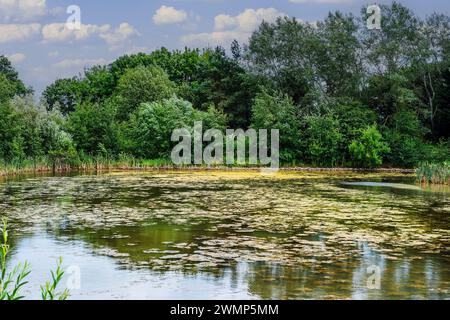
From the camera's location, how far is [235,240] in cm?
1144

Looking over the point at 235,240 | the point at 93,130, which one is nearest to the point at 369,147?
the point at 93,130

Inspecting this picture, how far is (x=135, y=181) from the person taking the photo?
24.5m

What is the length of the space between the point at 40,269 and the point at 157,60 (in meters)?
49.8

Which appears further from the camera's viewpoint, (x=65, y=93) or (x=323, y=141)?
(x=65, y=93)

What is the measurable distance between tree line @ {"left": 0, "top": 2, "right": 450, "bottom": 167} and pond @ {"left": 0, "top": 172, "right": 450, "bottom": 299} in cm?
1226

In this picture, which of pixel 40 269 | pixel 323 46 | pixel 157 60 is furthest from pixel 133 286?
pixel 157 60

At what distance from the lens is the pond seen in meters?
8.06

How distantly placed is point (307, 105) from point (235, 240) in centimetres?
2797

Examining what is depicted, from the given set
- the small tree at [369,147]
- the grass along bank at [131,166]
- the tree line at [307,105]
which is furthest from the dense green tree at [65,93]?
the small tree at [369,147]

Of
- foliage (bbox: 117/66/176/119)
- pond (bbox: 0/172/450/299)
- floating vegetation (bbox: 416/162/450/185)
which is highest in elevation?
foliage (bbox: 117/66/176/119)

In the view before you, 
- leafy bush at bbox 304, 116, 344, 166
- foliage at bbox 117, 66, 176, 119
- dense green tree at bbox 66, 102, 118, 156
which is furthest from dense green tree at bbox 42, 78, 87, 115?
leafy bush at bbox 304, 116, 344, 166

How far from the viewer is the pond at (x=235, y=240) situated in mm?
8062

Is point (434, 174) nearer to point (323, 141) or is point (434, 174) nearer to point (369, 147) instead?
point (369, 147)

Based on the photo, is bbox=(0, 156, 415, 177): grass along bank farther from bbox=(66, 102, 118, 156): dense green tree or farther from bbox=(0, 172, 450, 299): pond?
bbox=(0, 172, 450, 299): pond
